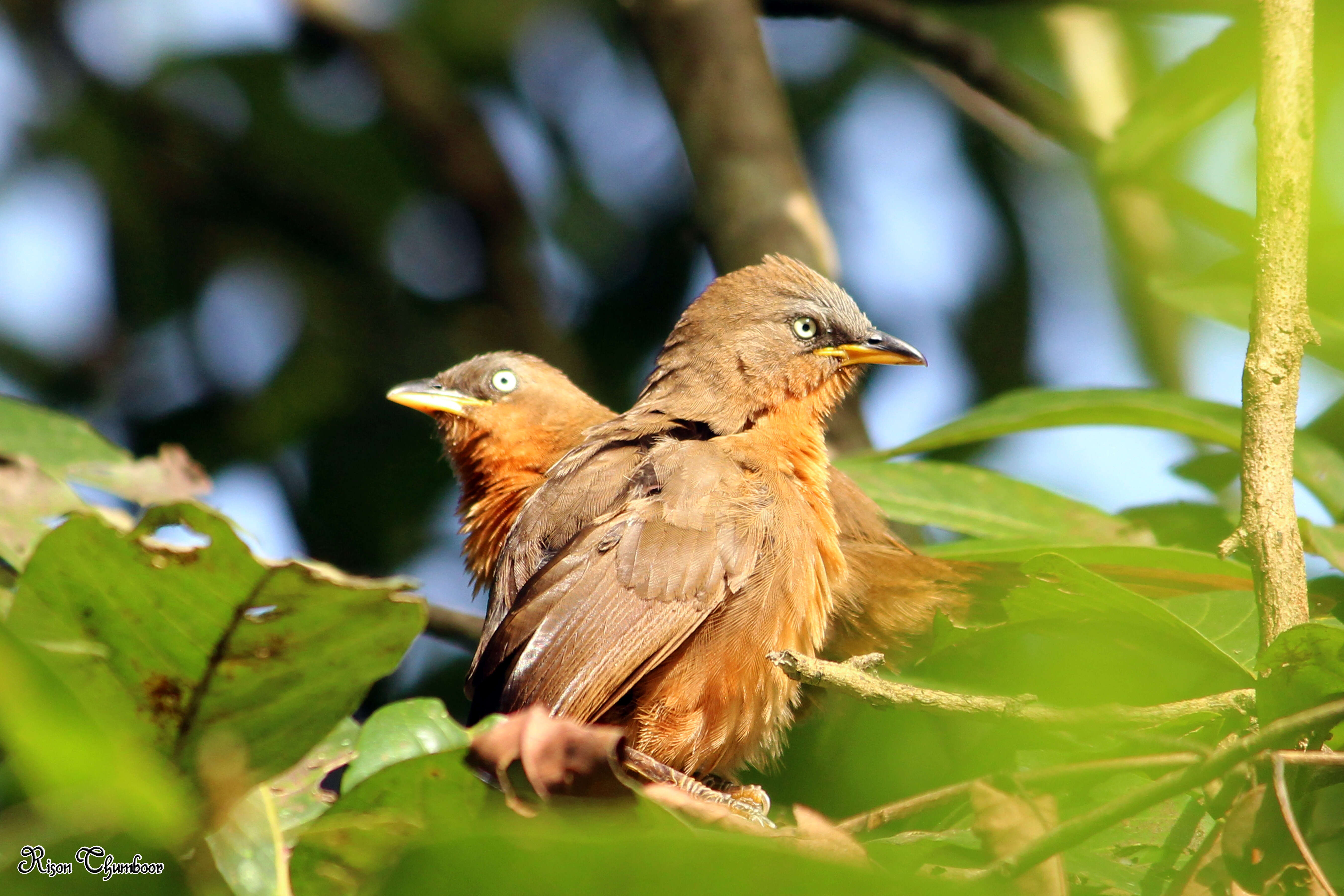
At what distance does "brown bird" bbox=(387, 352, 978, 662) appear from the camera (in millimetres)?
3877

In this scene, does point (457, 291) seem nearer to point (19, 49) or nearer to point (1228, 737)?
point (19, 49)

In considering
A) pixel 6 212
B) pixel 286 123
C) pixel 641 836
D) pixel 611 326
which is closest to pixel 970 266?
pixel 611 326

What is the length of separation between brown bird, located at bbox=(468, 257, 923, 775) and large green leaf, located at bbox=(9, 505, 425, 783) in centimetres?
153

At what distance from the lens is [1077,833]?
1.51 metres

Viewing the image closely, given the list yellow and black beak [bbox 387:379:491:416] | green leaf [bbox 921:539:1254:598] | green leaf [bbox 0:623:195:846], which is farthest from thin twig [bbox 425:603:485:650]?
green leaf [bbox 0:623:195:846]

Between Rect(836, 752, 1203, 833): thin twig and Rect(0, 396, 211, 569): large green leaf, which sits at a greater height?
Rect(836, 752, 1203, 833): thin twig

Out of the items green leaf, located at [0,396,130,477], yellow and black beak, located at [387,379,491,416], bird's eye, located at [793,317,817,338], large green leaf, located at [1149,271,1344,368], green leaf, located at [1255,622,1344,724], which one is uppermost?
large green leaf, located at [1149,271,1344,368]

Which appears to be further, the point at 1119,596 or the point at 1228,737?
the point at 1119,596

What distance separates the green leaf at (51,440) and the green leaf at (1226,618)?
9.51ft

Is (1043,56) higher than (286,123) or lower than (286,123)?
higher

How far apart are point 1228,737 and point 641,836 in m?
1.28

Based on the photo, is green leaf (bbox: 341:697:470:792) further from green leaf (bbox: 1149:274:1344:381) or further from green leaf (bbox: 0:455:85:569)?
green leaf (bbox: 1149:274:1344:381)

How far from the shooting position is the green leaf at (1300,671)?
1883mm

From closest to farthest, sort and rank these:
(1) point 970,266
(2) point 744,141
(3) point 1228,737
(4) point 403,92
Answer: (3) point 1228,737, (2) point 744,141, (4) point 403,92, (1) point 970,266
